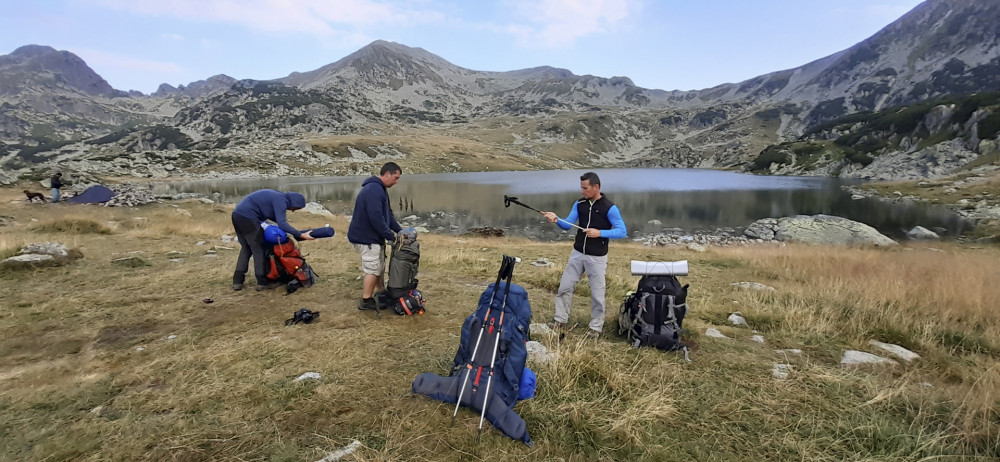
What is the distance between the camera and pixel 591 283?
6.59 m

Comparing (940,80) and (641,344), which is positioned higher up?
(940,80)

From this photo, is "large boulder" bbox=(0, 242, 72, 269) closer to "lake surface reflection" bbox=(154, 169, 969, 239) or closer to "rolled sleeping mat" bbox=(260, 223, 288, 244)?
"rolled sleeping mat" bbox=(260, 223, 288, 244)

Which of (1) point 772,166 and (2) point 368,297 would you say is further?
(1) point 772,166

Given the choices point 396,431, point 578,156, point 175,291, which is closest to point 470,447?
point 396,431

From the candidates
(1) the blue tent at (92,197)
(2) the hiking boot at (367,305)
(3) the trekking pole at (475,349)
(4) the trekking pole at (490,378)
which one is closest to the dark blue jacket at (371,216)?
(2) the hiking boot at (367,305)

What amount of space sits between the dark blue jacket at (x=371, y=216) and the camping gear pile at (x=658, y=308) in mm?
4259

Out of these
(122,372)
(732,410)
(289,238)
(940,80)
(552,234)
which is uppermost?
Result: (940,80)

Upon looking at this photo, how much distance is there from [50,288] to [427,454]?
9.85 meters

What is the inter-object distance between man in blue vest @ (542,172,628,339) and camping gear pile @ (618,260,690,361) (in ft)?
1.88

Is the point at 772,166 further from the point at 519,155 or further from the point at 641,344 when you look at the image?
the point at 641,344

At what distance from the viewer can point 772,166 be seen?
11388cm

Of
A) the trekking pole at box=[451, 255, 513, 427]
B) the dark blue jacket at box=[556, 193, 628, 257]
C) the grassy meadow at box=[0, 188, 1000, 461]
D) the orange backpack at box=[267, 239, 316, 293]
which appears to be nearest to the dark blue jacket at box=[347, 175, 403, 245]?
the grassy meadow at box=[0, 188, 1000, 461]

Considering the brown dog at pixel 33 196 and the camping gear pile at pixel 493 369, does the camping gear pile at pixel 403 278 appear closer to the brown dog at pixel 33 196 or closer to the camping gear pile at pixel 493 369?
the camping gear pile at pixel 493 369

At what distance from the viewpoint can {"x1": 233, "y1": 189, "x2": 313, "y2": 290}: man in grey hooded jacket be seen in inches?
311
